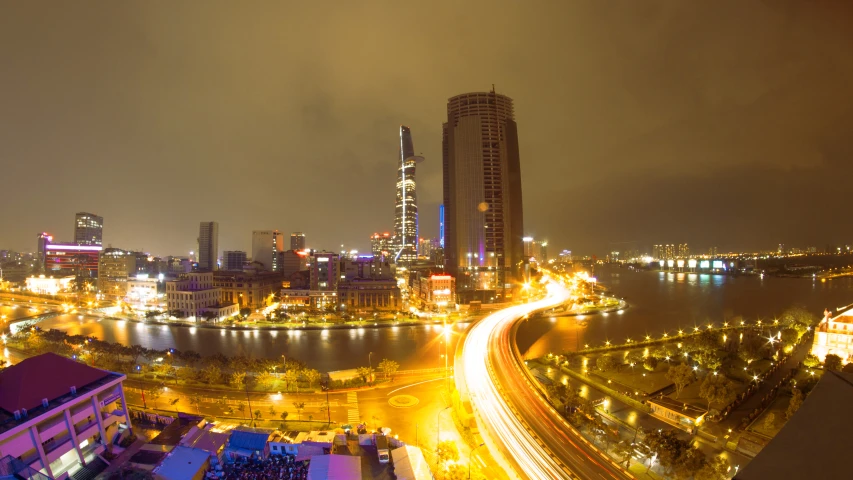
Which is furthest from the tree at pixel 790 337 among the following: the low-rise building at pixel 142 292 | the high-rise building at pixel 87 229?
the high-rise building at pixel 87 229

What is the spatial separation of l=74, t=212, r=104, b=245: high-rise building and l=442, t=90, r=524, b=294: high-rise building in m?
45.9

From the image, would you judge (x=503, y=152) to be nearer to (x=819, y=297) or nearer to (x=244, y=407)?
(x=819, y=297)

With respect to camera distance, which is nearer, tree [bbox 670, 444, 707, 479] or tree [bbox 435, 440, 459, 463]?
tree [bbox 670, 444, 707, 479]

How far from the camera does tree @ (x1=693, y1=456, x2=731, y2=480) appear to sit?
5297mm

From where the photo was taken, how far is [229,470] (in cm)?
584

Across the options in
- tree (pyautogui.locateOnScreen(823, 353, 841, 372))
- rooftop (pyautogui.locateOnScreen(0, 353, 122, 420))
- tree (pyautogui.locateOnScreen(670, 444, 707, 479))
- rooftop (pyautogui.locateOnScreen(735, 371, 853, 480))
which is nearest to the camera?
rooftop (pyautogui.locateOnScreen(735, 371, 853, 480))

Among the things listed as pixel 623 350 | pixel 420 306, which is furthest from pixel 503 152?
pixel 623 350

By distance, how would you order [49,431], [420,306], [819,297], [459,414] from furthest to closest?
[819,297] → [420,306] → [459,414] → [49,431]

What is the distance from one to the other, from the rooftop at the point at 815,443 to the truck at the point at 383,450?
479 cm

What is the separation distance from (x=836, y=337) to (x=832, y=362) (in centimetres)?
141

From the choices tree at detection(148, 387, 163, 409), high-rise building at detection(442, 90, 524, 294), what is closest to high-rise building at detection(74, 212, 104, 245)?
high-rise building at detection(442, 90, 524, 294)

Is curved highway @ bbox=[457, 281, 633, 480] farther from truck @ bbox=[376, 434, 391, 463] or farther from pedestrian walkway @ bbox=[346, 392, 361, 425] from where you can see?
pedestrian walkway @ bbox=[346, 392, 361, 425]

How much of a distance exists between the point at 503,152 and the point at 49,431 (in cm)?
2664

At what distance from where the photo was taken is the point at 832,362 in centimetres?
962
